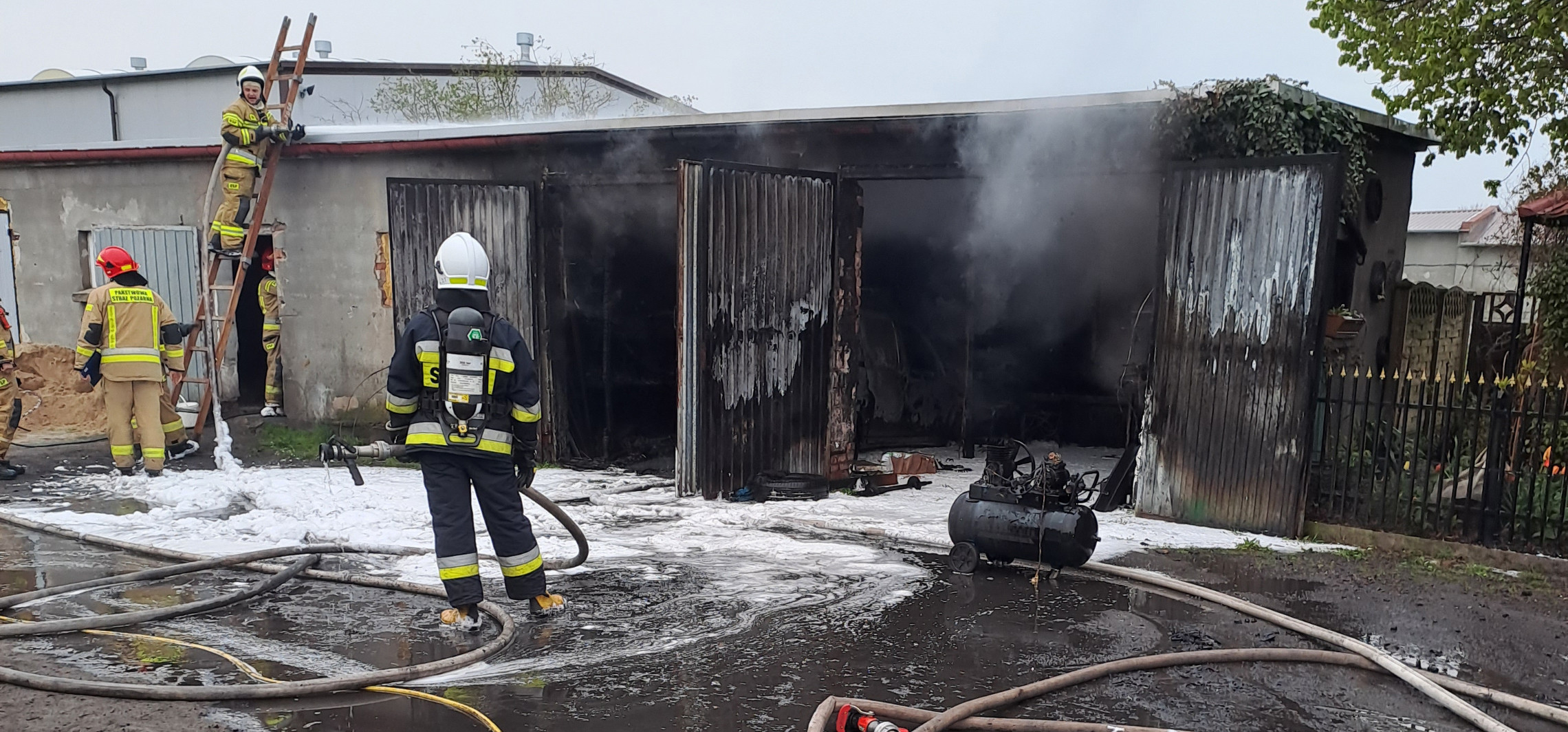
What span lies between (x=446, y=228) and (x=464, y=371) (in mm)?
5189

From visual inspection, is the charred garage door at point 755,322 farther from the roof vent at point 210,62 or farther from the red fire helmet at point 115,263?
the roof vent at point 210,62

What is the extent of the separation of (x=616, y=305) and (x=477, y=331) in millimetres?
5398

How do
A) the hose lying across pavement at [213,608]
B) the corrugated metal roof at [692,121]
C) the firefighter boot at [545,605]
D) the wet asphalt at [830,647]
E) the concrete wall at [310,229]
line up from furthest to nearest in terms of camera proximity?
the concrete wall at [310,229]
the corrugated metal roof at [692,121]
the firefighter boot at [545,605]
the wet asphalt at [830,647]
the hose lying across pavement at [213,608]

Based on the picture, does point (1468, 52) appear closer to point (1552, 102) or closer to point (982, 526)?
point (1552, 102)

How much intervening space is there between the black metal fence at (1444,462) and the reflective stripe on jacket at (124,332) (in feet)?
30.5

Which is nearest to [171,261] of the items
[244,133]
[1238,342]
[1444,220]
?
[244,133]

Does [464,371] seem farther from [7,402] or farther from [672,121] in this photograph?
[7,402]

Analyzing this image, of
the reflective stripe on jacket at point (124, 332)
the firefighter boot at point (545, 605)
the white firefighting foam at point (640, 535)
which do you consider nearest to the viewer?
the firefighter boot at point (545, 605)

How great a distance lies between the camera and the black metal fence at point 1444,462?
645 centimetres

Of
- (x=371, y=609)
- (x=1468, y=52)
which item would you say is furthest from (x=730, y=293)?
(x=1468, y=52)

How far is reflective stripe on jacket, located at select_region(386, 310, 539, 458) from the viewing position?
194 inches

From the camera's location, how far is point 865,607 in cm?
555

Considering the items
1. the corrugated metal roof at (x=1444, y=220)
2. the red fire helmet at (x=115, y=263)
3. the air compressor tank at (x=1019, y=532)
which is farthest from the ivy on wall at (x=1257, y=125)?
the corrugated metal roof at (x=1444, y=220)

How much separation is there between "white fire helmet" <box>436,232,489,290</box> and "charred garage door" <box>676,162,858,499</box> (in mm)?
3026
